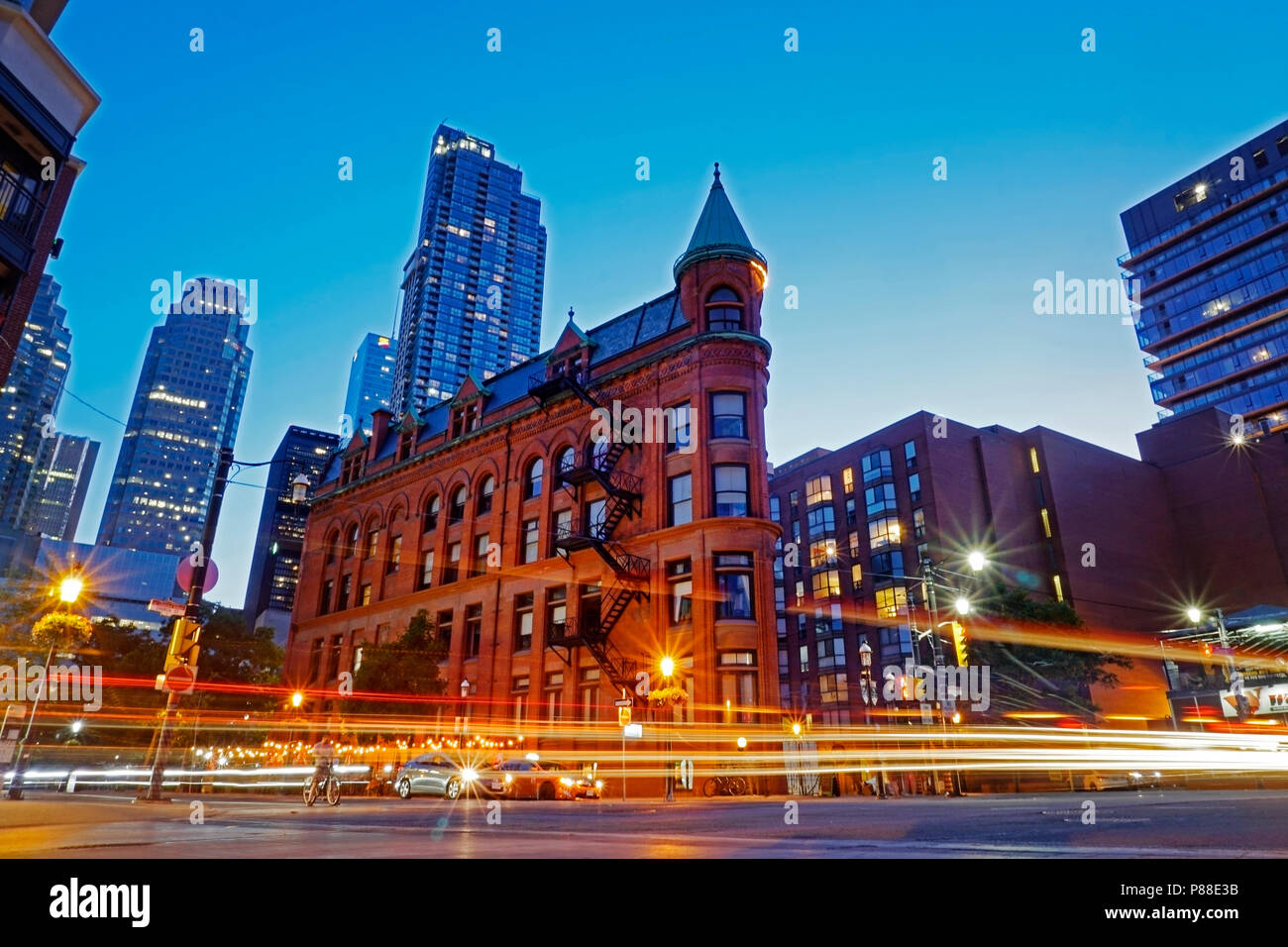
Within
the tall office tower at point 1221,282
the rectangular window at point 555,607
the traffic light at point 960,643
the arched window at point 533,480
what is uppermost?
the tall office tower at point 1221,282

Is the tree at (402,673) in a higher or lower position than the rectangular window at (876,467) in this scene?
lower

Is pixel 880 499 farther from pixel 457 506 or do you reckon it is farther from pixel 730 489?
pixel 730 489

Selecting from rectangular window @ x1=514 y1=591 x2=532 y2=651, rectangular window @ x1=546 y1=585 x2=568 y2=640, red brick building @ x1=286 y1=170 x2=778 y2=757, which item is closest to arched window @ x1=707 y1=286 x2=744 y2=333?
red brick building @ x1=286 y1=170 x2=778 y2=757

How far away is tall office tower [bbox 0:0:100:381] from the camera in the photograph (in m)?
20.3

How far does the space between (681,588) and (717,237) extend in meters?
16.7

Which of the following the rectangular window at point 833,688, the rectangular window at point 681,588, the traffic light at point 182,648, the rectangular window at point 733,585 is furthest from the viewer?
the rectangular window at point 833,688

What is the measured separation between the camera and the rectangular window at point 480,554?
41.7 meters

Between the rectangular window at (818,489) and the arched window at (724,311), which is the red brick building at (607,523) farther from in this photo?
the rectangular window at (818,489)

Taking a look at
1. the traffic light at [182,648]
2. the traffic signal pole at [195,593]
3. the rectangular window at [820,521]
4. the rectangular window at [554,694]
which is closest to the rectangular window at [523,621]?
the rectangular window at [554,694]

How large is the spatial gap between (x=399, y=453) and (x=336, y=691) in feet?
48.8

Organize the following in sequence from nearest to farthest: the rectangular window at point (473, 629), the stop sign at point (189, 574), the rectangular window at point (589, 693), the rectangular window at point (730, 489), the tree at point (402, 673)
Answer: the stop sign at point (189, 574) < the rectangular window at point (730, 489) < the rectangular window at point (589, 693) < the tree at point (402, 673) < the rectangular window at point (473, 629)

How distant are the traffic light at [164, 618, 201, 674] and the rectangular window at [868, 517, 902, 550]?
60.7 metres

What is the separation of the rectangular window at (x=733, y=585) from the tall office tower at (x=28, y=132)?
79.8 ft
